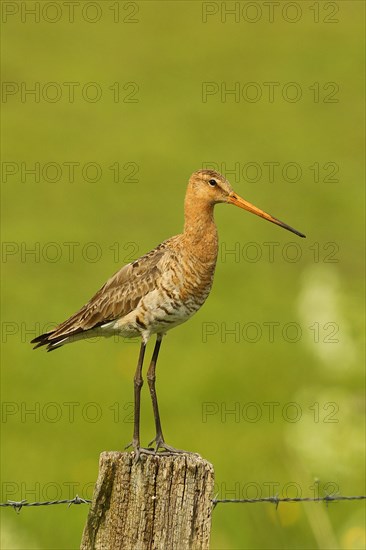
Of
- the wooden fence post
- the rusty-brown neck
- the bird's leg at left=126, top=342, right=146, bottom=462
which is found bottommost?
the wooden fence post

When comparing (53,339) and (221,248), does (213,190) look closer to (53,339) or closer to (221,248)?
(53,339)

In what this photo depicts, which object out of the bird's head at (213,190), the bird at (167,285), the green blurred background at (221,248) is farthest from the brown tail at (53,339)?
the green blurred background at (221,248)

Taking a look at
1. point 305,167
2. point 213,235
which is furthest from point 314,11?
point 213,235

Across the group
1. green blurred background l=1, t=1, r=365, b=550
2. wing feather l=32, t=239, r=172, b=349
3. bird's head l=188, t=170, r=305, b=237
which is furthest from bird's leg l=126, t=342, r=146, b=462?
green blurred background l=1, t=1, r=365, b=550

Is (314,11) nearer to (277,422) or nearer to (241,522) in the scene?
(277,422)

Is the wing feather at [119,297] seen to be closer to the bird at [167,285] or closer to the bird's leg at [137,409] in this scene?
the bird at [167,285]

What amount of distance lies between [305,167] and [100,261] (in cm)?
838

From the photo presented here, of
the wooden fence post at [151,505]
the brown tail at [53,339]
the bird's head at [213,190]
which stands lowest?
the wooden fence post at [151,505]

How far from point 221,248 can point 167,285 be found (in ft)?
49.8

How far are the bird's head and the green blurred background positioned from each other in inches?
105

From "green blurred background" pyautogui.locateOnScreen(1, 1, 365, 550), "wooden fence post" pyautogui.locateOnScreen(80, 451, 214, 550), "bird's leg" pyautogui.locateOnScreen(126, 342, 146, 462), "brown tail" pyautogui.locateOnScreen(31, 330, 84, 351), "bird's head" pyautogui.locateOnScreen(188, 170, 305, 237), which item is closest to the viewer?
"wooden fence post" pyautogui.locateOnScreen(80, 451, 214, 550)

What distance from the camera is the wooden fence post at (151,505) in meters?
6.86

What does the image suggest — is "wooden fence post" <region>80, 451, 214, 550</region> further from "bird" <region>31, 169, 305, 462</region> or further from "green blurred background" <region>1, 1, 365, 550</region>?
"green blurred background" <region>1, 1, 365, 550</region>

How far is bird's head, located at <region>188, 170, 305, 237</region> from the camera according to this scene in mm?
9031
